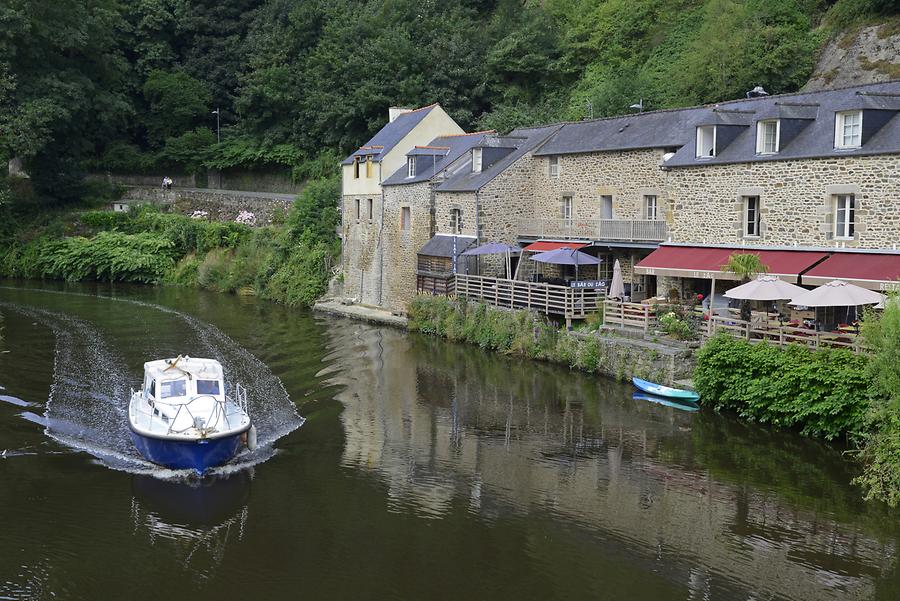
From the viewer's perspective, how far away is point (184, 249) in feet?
172

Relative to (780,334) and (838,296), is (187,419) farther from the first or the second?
(838,296)

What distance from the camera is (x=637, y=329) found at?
1059 inches

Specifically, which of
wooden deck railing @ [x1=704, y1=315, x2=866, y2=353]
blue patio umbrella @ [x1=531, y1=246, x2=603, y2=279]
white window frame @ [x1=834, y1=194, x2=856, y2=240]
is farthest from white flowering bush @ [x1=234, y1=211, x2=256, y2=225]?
white window frame @ [x1=834, y1=194, x2=856, y2=240]

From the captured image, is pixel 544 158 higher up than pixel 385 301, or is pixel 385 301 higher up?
pixel 544 158

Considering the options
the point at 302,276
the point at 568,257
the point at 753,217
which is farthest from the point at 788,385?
the point at 302,276

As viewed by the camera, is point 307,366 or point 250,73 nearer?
point 307,366

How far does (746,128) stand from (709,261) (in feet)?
13.6

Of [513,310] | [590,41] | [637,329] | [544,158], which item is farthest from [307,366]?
[590,41]

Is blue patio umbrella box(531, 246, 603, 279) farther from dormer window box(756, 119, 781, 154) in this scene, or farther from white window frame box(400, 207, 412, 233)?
white window frame box(400, 207, 412, 233)

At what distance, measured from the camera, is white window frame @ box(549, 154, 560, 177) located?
34.6 m

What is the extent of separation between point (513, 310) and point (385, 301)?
9.45 metres

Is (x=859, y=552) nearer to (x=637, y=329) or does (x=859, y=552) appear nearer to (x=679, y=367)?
(x=679, y=367)

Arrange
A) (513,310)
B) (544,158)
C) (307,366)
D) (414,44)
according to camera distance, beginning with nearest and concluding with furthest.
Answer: (307,366) < (513,310) < (544,158) < (414,44)

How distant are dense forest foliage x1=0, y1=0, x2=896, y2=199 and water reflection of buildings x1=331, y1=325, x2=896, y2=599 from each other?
20.4 meters
